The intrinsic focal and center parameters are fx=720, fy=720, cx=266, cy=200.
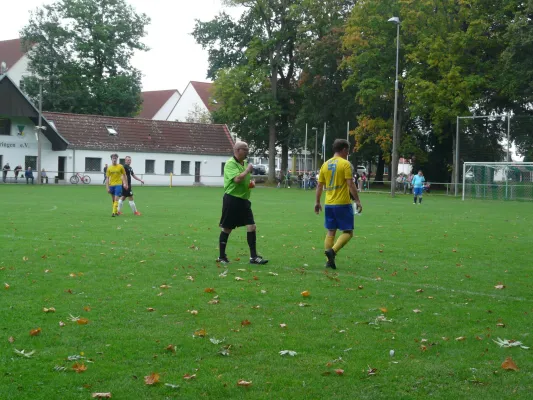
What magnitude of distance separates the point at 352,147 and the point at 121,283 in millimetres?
56828

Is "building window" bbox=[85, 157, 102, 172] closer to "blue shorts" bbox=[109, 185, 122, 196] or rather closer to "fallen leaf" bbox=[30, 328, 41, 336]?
"blue shorts" bbox=[109, 185, 122, 196]

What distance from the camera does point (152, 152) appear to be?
2633 inches

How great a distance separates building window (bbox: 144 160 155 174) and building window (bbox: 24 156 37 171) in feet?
33.1

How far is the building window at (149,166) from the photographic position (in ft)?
219

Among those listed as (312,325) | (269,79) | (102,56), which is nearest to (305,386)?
(312,325)

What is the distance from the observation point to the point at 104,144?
210 feet

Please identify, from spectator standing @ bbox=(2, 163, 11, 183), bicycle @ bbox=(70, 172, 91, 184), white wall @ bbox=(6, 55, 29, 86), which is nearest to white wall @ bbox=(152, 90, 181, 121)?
white wall @ bbox=(6, 55, 29, 86)

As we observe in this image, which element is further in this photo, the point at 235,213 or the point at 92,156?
the point at 92,156

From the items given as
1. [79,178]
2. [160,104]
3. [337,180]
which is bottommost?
→ [79,178]

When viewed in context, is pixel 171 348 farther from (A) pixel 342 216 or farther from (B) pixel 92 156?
(B) pixel 92 156

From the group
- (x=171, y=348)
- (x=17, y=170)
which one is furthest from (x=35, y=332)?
(x=17, y=170)

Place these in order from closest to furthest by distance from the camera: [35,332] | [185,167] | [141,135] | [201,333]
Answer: [35,332]
[201,333]
[141,135]
[185,167]

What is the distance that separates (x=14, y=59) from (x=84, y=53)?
19703mm

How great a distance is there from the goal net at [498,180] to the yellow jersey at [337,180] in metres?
32.0
